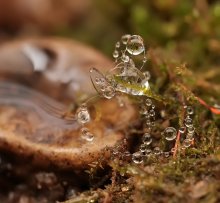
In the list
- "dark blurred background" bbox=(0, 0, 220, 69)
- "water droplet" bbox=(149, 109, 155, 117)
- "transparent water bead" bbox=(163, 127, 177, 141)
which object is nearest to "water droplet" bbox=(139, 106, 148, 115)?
"water droplet" bbox=(149, 109, 155, 117)

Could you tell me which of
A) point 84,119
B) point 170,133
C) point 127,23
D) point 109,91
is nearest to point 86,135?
point 84,119

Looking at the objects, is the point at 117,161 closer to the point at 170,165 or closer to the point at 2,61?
the point at 170,165

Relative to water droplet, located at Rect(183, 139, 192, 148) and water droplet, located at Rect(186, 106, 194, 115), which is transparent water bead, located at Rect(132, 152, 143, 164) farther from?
water droplet, located at Rect(186, 106, 194, 115)

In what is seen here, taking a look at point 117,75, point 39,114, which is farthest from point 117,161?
point 39,114

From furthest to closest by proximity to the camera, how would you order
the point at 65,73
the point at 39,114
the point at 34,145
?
the point at 65,73 < the point at 39,114 < the point at 34,145

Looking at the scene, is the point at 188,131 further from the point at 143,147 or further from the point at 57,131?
the point at 57,131

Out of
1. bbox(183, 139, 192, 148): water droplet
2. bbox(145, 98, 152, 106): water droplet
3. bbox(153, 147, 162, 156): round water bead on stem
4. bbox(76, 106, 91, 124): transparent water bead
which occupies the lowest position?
bbox(153, 147, 162, 156): round water bead on stem

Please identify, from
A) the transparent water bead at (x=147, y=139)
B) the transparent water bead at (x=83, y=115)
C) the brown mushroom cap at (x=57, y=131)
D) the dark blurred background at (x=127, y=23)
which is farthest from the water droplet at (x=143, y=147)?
the dark blurred background at (x=127, y=23)
